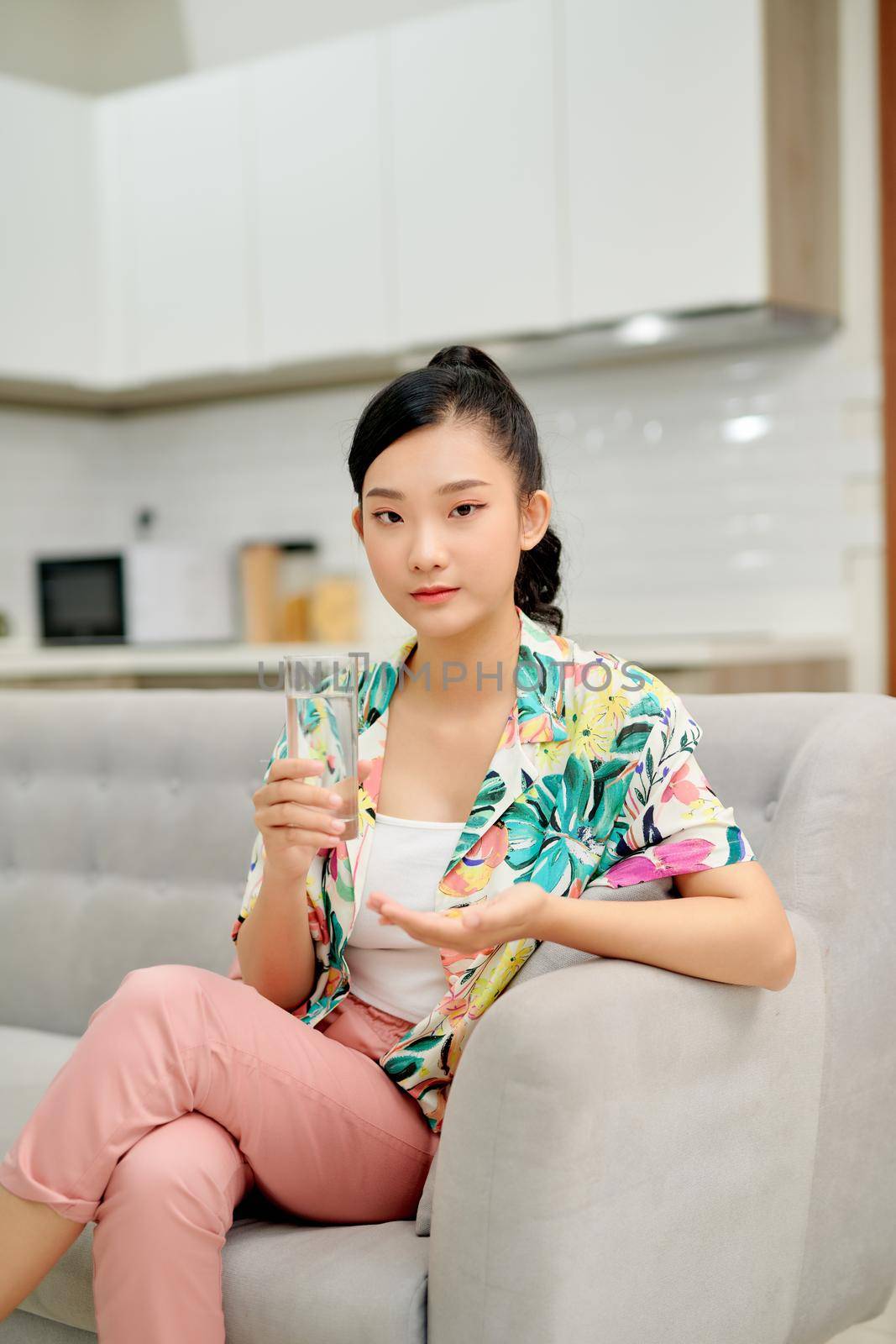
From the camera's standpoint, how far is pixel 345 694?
1.26m

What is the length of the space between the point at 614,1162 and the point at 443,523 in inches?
23.6

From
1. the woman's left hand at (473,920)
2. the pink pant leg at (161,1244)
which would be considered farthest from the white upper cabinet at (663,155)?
the pink pant leg at (161,1244)

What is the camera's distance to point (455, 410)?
1383 millimetres

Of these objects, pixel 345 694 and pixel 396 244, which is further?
pixel 396 244

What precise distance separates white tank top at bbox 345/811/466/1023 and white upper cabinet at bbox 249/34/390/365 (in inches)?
103

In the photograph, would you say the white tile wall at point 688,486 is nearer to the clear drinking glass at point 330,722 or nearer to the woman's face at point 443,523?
the woman's face at point 443,523

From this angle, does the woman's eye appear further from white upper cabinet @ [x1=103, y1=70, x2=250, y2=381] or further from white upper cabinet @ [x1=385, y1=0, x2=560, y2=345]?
white upper cabinet @ [x1=103, y1=70, x2=250, y2=381]

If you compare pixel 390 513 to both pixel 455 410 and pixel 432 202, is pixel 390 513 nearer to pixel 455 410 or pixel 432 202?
pixel 455 410

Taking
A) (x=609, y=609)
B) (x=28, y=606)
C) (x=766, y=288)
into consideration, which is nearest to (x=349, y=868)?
(x=766, y=288)

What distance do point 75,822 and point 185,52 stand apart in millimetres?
3302

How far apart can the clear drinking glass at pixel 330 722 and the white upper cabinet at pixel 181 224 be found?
118 inches

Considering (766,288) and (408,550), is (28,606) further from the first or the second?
(408,550)

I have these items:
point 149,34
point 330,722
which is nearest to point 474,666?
point 330,722

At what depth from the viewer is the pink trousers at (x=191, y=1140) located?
1.19 meters
